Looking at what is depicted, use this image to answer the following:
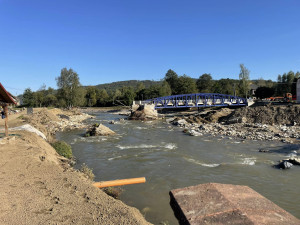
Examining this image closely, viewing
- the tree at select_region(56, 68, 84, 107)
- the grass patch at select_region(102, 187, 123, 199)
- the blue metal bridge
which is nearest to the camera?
the grass patch at select_region(102, 187, 123, 199)

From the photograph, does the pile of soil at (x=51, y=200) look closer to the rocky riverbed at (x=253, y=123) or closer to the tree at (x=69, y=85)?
the rocky riverbed at (x=253, y=123)

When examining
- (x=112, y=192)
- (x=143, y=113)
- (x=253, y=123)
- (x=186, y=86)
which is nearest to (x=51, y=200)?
(x=112, y=192)

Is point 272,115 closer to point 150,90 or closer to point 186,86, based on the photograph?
point 186,86

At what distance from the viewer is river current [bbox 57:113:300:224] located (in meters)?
8.26

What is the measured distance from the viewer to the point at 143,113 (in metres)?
50.3

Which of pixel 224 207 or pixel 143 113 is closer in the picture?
pixel 224 207

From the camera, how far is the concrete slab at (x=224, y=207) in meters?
2.90

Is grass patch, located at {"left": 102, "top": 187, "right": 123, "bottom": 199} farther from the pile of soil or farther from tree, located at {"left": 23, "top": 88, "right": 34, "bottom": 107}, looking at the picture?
tree, located at {"left": 23, "top": 88, "right": 34, "bottom": 107}

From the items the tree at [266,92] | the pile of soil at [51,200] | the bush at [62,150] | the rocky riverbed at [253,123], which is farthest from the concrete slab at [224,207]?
the tree at [266,92]

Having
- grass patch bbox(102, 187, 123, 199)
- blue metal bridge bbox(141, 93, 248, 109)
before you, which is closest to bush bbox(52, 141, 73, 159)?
grass patch bbox(102, 187, 123, 199)

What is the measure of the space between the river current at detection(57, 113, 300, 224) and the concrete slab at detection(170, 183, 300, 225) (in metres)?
3.56

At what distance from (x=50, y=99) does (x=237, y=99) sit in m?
71.9

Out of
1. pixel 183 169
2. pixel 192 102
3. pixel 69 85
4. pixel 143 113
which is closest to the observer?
pixel 183 169

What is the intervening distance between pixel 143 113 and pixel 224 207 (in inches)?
1858
